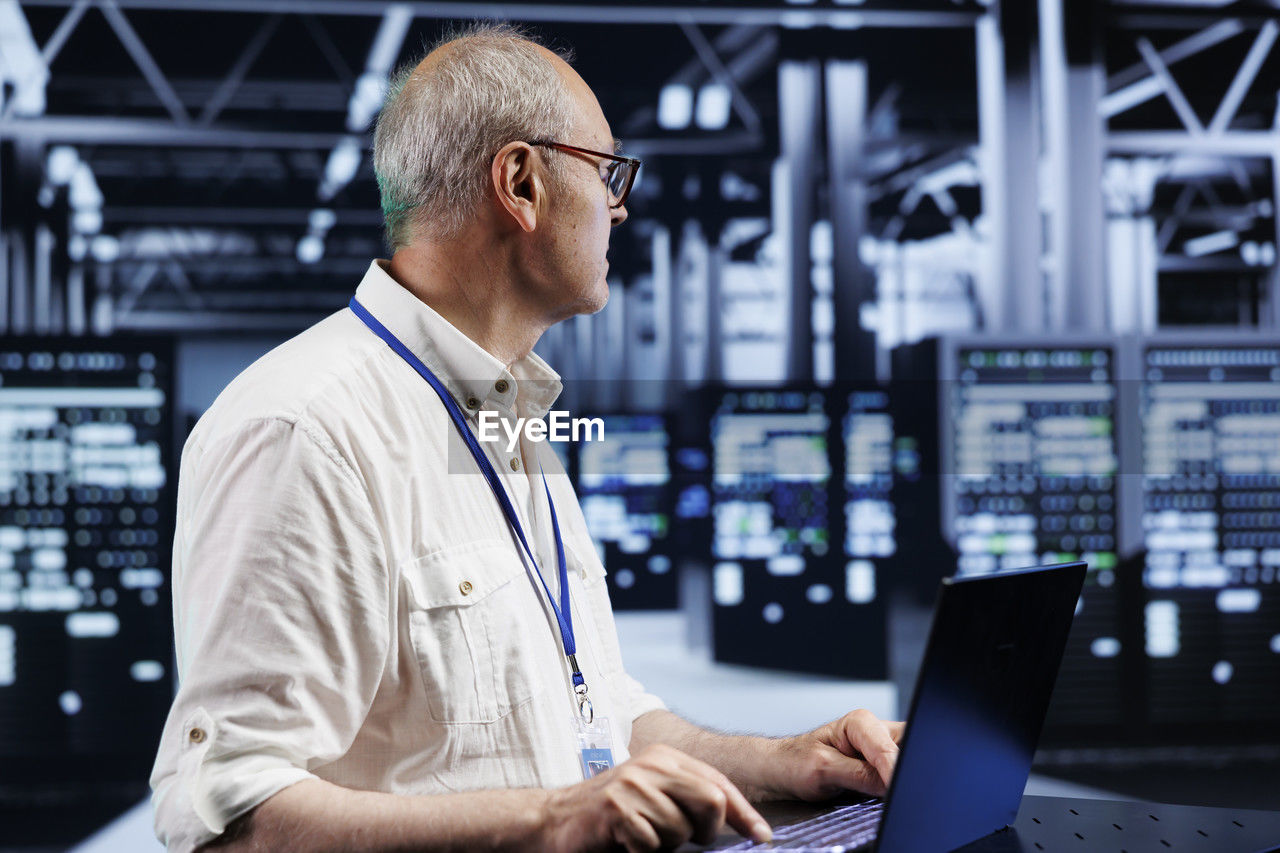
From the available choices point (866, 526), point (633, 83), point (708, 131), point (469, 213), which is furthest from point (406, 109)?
point (708, 131)

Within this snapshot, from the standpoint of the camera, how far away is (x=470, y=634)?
3.65ft

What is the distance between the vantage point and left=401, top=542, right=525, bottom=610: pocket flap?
109cm

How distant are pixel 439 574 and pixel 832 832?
42 centimetres

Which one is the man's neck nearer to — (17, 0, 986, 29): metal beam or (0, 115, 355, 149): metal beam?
(17, 0, 986, 29): metal beam

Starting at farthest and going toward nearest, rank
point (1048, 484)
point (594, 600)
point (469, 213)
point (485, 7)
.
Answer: point (485, 7)
point (1048, 484)
point (594, 600)
point (469, 213)

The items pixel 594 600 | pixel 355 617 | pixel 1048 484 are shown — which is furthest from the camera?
pixel 1048 484

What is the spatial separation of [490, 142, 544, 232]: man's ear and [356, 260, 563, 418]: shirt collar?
0.48 feet

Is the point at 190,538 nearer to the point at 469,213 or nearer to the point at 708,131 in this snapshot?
the point at 469,213

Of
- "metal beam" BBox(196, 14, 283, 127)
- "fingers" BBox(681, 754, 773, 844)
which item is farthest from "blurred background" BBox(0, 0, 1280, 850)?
"fingers" BBox(681, 754, 773, 844)

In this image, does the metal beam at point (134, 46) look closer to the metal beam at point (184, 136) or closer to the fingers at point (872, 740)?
the metal beam at point (184, 136)

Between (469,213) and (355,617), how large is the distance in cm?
51

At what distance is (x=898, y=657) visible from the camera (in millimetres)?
4215

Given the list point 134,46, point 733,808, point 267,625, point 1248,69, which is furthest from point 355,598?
point 1248,69

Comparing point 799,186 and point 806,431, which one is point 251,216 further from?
point 806,431
